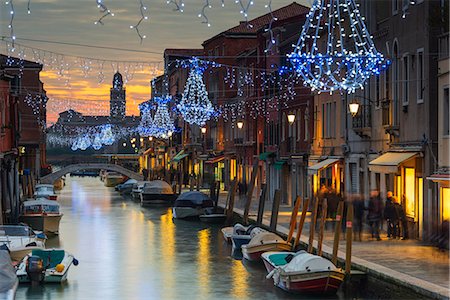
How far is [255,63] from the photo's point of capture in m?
59.4

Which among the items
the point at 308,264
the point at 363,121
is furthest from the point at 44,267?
the point at 363,121

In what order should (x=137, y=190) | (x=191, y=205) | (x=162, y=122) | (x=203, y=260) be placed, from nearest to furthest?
(x=203, y=260) < (x=191, y=205) < (x=137, y=190) < (x=162, y=122)

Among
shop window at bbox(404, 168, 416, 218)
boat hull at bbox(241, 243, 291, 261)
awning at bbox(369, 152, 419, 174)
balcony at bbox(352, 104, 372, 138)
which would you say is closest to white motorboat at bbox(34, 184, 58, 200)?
balcony at bbox(352, 104, 372, 138)

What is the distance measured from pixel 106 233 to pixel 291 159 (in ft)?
29.6

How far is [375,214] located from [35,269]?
9.54 meters

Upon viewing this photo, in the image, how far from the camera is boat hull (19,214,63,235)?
140ft

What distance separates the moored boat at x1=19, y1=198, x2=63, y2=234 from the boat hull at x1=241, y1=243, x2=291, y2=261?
13.3 meters

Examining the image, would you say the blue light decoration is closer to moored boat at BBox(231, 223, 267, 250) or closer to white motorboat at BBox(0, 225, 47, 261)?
moored boat at BBox(231, 223, 267, 250)

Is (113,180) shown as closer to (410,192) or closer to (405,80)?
(410,192)

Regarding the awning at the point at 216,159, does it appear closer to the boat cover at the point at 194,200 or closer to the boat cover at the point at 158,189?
the boat cover at the point at 158,189

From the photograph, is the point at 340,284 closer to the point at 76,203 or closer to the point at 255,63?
the point at 255,63

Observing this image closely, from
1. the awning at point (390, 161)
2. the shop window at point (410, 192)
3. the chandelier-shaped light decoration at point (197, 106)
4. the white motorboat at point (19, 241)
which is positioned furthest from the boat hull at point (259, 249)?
the chandelier-shaped light decoration at point (197, 106)

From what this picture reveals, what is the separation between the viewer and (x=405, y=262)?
23.8 m

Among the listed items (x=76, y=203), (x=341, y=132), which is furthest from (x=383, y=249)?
(x=76, y=203)
